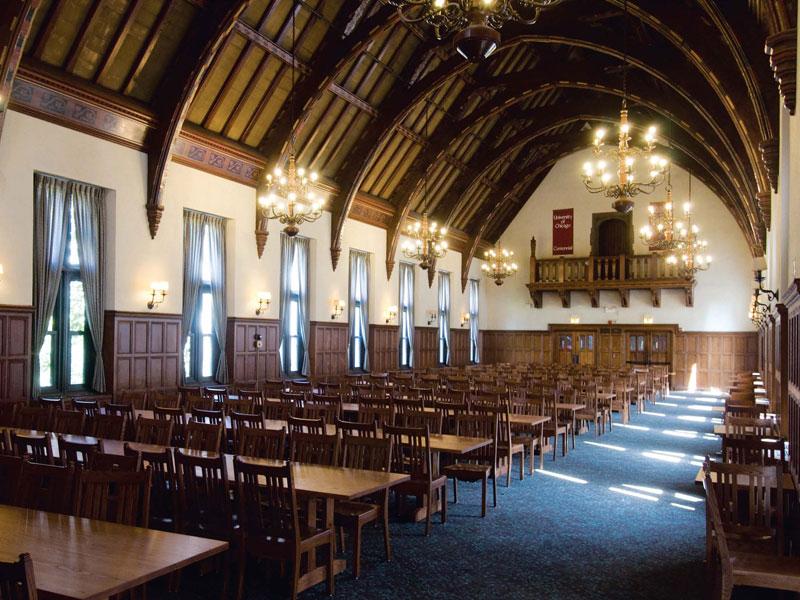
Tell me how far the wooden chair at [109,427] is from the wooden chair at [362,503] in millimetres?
2606

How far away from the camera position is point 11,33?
30.0ft

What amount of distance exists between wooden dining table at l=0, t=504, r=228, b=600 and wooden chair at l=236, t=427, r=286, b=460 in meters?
2.14

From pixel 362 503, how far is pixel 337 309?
12493 millimetres

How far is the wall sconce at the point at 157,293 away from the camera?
12.7 meters

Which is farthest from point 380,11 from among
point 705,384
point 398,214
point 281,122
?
point 705,384

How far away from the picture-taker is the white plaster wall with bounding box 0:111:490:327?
10.3 m

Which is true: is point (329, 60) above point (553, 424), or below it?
above

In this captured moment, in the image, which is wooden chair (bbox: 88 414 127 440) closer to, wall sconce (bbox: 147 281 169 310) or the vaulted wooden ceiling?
wall sconce (bbox: 147 281 169 310)

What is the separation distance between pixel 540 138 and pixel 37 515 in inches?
916

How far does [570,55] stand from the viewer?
68.5ft

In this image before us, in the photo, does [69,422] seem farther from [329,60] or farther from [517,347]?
[517,347]

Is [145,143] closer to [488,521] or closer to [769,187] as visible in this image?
[488,521]

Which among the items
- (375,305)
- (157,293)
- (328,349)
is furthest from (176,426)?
(375,305)

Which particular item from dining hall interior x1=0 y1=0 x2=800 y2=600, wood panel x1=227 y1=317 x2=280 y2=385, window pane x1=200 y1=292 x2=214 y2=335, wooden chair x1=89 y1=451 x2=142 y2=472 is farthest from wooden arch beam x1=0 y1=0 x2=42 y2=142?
wood panel x1=227 y1=317 x2=280 y2=385
